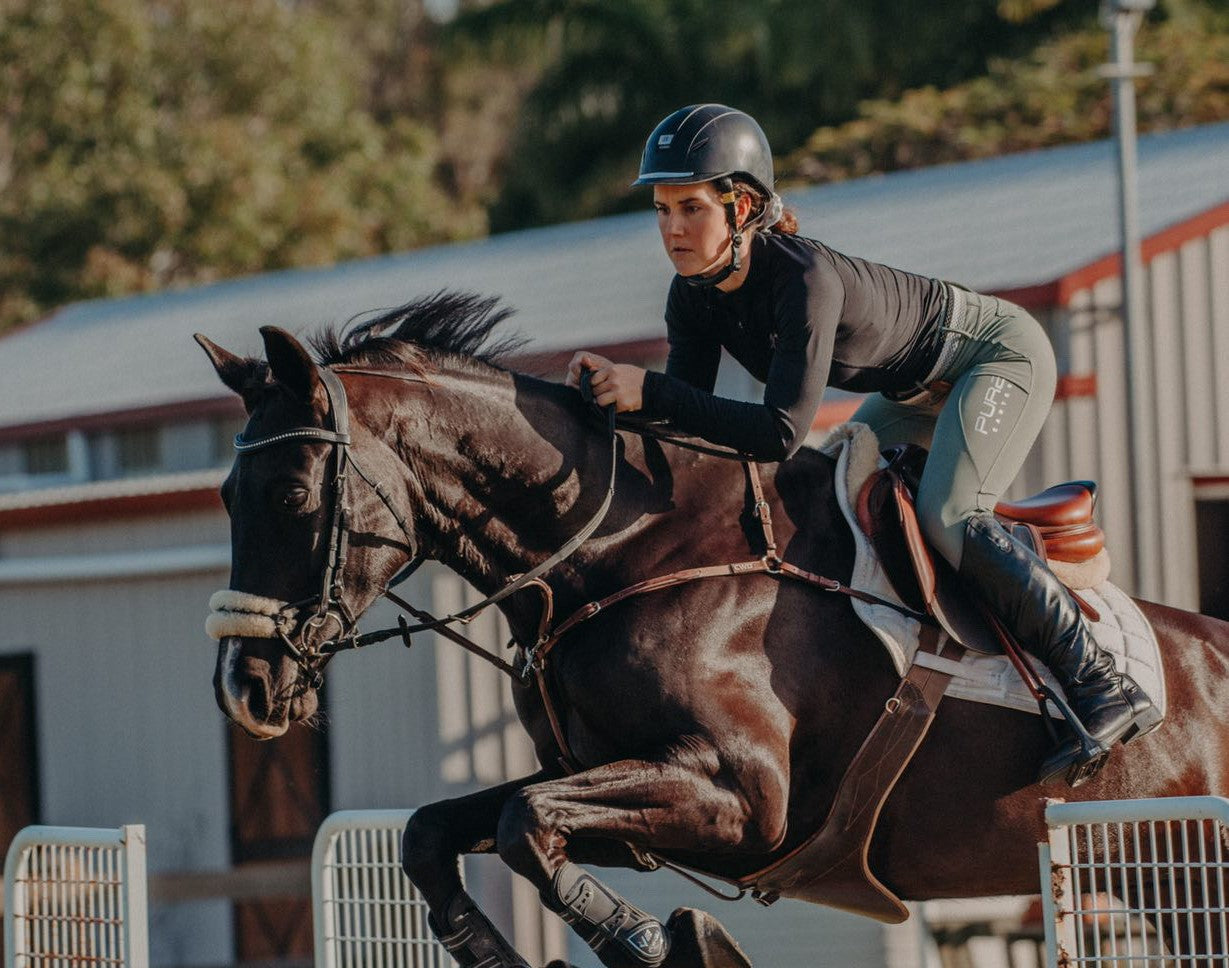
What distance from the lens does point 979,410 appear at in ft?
16.3

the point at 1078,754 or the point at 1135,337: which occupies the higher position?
the point at 1135,337

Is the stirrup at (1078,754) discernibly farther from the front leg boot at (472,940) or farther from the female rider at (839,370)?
the front leg boot at (472,940)

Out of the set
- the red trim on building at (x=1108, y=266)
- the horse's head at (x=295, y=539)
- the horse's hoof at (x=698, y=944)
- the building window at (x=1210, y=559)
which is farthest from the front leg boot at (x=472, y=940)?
the building window at (x=1210, y=559)

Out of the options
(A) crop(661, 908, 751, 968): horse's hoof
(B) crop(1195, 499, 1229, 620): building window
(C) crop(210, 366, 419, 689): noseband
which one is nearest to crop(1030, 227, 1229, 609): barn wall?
(B) crop(1195, 499, 1229, 620): building window

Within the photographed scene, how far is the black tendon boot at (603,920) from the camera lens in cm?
446

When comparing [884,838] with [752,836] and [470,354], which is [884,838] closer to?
[752,836]

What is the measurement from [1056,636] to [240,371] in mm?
2197

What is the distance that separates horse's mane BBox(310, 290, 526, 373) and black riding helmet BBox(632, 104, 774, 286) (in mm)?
594

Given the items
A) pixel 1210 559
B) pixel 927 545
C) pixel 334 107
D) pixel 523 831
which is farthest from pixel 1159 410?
pixel 334 107

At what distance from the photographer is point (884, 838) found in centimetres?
489

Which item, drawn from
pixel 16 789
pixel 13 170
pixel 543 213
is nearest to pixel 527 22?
pixel 543 213

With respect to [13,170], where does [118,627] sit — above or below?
below

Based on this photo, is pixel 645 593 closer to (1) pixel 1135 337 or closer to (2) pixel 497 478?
(2) pixel 497 478

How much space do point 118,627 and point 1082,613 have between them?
962 cm
